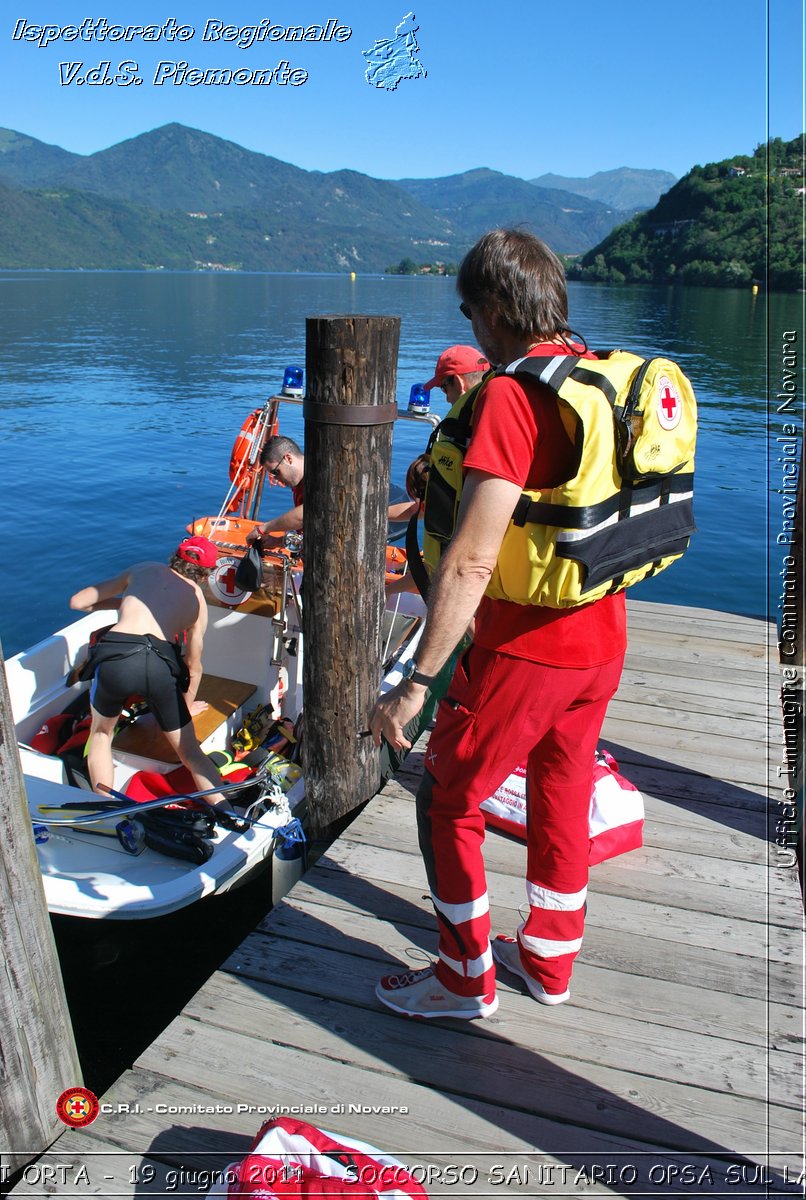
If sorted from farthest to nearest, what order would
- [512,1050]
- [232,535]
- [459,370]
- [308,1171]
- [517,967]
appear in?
1. [232,535]
2. [459,370]
3. [517,967]
4. [512,1050]
5. [308,1171]

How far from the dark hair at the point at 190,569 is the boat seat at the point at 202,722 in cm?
63

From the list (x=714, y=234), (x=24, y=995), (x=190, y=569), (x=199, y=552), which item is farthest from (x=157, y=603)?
(x=714, y=234)

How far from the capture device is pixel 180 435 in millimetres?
18547

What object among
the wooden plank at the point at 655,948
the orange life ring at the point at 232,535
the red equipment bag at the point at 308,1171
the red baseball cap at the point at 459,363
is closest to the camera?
the red equipment bag at the point at 308,1171

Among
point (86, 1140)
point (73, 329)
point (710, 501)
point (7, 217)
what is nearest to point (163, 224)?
point (7, 217)

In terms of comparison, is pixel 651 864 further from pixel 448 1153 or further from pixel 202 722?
pixel 202 722

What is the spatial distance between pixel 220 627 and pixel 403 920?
2920 mm

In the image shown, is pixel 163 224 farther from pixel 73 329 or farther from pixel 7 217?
pixel 73 329

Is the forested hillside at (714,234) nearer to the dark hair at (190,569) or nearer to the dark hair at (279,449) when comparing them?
the dark hair at (279,449)

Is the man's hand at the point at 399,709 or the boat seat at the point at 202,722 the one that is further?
the boat seat at the point at 202,722

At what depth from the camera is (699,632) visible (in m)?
5.12

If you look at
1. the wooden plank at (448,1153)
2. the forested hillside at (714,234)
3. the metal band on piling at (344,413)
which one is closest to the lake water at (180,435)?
the metal band on piling at (344,413)

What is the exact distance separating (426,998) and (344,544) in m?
1.54

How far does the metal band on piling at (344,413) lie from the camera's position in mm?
2908
